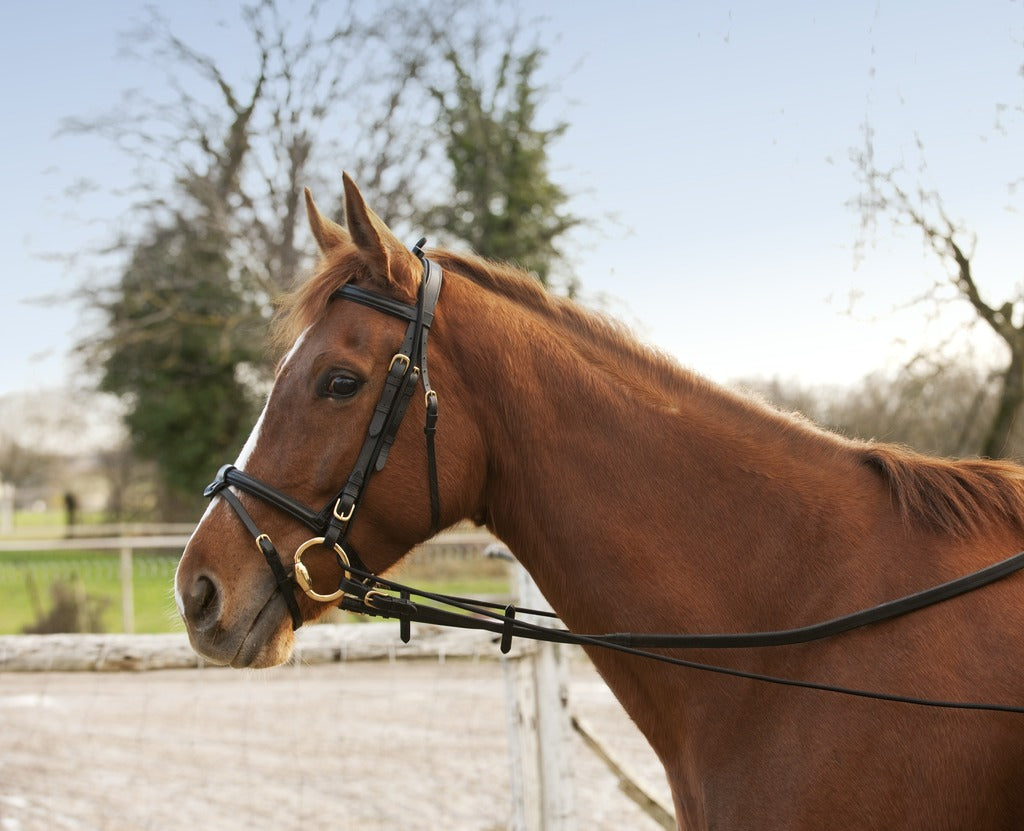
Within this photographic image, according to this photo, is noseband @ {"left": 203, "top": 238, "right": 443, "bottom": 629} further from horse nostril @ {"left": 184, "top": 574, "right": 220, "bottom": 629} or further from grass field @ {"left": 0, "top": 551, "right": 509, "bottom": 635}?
grass field @ {"left": 0, "top": 551, "right": 509, "bottom": 635}

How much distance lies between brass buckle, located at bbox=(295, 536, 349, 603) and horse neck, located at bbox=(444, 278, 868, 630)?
450mm

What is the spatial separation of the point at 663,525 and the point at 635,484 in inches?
5.3

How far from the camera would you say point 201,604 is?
2.18 m

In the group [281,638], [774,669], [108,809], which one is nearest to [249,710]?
[108,809]

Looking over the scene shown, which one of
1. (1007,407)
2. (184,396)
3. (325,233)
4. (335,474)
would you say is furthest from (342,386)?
(184,396)

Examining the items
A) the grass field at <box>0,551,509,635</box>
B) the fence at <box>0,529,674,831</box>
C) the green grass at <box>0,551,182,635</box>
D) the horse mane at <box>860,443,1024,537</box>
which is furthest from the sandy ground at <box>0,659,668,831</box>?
the green grass at <box>0,551,182,635</box>

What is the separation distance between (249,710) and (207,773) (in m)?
2.09

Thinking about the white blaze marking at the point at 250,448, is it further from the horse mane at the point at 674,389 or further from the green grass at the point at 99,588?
the green grass at the point at 99,588

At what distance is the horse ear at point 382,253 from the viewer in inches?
90.1

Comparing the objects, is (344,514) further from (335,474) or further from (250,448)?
(250,448)

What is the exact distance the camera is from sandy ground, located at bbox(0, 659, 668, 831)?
18.9 feet

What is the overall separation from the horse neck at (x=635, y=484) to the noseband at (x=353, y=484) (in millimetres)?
157

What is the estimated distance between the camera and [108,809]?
5805mm

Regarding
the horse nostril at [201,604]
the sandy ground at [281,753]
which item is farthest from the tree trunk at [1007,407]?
the horse nostril at [201,604]
